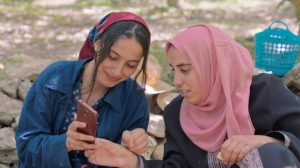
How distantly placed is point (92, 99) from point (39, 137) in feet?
1.16

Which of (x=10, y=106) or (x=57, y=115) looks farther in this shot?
(x=10, y=106)

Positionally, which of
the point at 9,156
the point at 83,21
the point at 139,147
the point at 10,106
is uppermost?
the point at 139,147

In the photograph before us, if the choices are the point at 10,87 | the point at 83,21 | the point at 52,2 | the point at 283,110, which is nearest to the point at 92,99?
the point at 283,110

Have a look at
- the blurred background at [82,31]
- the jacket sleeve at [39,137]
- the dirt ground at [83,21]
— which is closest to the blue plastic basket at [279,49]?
the blurred background at [82,31]

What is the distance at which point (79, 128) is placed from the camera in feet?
8.07

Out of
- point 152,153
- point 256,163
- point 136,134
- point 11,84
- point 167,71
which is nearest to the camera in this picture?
point 256,163

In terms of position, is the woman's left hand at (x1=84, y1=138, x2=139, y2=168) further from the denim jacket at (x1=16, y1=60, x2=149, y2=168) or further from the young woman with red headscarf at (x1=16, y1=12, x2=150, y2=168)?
the denim jacket at (x1=16, y1=60, x2=149, y2=168)

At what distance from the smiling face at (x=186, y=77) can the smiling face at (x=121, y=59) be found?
193 millimetres

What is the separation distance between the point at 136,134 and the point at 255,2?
36.9 feet

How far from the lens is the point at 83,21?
371 inches

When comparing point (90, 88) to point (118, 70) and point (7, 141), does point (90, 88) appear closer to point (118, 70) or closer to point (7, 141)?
point (118, 70)

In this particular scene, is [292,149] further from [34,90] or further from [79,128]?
[34,90]

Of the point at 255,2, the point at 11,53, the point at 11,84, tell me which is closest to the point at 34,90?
the point at 11,84

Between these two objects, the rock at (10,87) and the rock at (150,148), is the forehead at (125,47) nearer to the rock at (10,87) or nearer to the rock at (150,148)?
the rock at (150,148)
